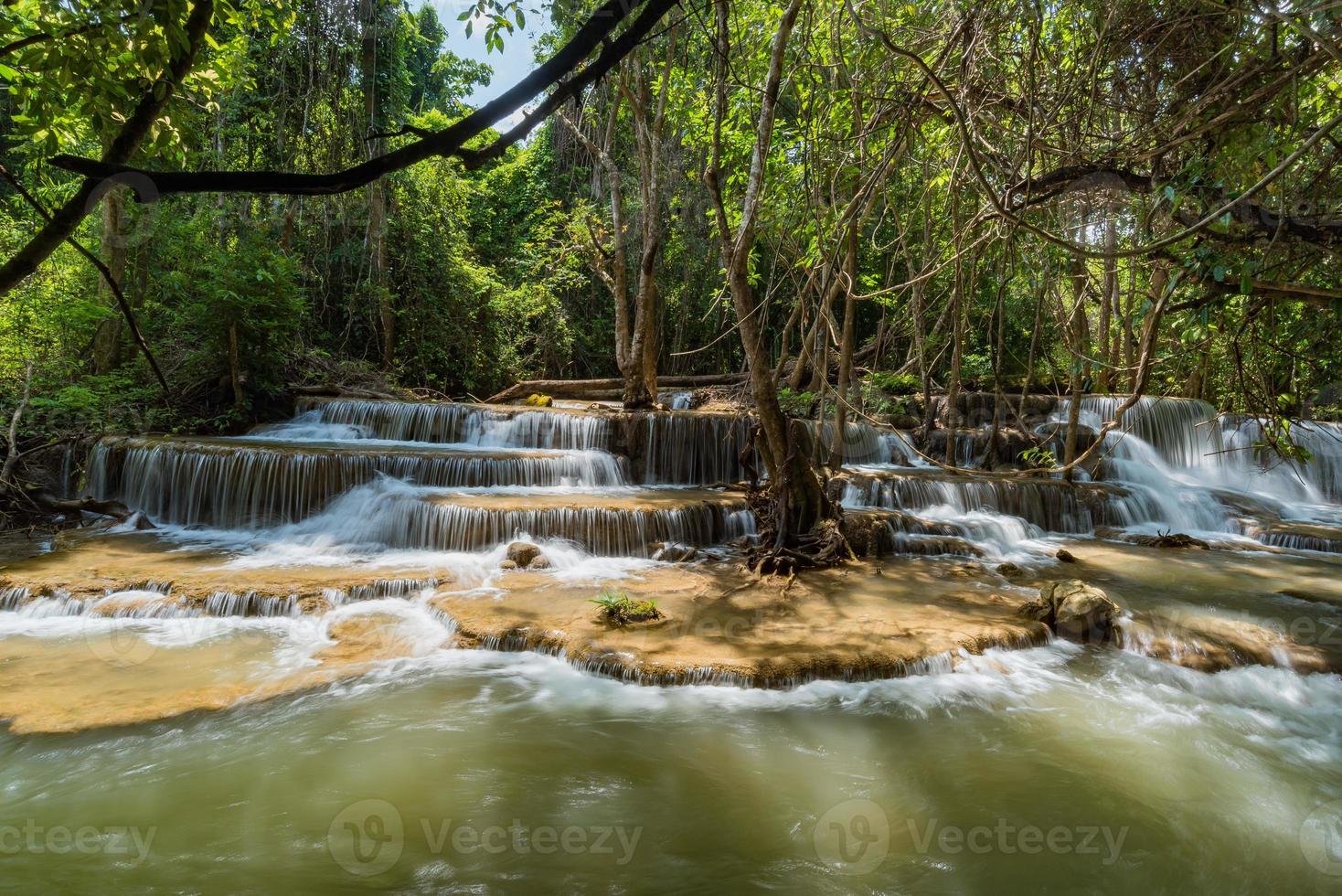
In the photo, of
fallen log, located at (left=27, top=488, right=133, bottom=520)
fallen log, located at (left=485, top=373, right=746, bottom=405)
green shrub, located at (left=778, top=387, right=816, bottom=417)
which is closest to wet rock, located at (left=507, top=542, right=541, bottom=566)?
fallen log, located at (left=27, top=488, right=133, bottom=520)

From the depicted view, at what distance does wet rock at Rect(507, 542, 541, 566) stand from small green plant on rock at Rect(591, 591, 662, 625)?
174 cm

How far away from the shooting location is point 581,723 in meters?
4.16

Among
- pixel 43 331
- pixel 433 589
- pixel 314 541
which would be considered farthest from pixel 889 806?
pixel 43 331

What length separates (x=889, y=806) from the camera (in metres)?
3.38

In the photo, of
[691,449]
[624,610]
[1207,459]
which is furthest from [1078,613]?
[1207,459]

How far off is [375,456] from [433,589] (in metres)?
3.51

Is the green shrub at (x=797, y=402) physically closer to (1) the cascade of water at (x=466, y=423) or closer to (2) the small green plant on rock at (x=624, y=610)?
(1) the cascade of water at (x=466, y=423)

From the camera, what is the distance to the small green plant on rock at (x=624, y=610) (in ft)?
17.9

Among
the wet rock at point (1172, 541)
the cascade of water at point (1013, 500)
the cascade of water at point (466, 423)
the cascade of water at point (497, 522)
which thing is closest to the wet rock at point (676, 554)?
the cascade of water at point (497, 522)

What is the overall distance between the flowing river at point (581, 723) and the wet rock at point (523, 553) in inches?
6.4

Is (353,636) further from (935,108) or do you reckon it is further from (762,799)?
(935,108)

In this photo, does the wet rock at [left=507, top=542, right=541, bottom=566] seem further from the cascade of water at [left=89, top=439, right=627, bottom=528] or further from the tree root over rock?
the cascade of water at [left=89, top=439, right=627, bottom=528]

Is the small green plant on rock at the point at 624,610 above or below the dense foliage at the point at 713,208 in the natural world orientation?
below

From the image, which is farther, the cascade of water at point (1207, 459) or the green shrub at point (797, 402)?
the green shrub at point (797, 402)
